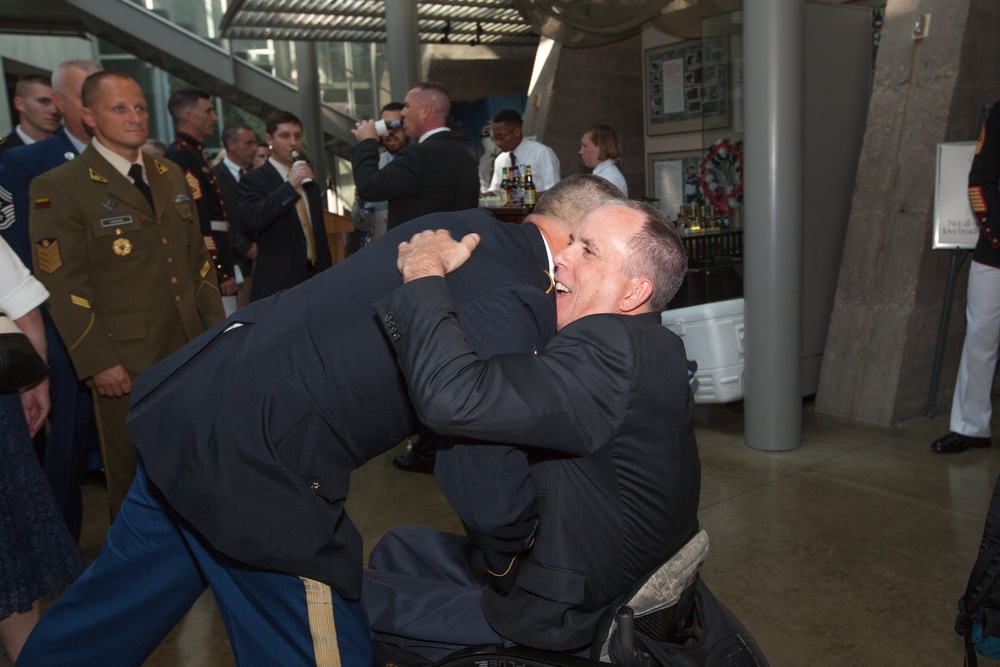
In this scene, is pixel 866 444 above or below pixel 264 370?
below

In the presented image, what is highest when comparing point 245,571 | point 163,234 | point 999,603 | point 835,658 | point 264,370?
point 163,234

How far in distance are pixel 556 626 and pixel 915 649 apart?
61.8 inches

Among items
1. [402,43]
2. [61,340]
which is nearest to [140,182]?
[61,340]

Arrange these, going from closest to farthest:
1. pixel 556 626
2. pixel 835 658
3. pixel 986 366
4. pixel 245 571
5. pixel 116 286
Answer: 1. pixel 556 626
2. pixel 245 571
3. pixel 835 658
4. pixel 116 286
5. pixel 986 366

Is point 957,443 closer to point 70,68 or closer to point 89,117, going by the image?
point 89,117

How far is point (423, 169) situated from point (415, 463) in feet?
5.10

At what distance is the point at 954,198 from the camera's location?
460cm

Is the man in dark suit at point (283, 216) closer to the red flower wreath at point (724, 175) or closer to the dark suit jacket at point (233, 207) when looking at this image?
the dark suit jacket at point (233, 207)

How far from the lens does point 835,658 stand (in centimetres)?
261

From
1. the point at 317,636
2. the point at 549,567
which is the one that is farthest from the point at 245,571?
the point at 549,567

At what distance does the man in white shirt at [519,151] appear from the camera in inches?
249

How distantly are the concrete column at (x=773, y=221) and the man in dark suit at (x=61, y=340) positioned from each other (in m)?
3.16

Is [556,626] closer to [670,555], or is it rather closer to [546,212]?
[670,555]

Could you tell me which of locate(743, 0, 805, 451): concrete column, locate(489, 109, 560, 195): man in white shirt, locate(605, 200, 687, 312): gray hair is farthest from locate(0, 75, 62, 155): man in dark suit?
locate(605, 200, 687, 312): gray hair
